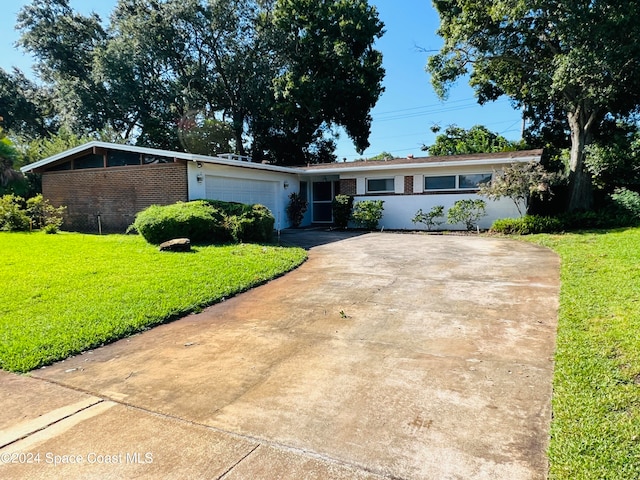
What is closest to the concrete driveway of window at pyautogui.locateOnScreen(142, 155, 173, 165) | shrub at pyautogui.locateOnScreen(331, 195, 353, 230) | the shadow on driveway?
the shadow on driveway

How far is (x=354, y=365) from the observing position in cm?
378

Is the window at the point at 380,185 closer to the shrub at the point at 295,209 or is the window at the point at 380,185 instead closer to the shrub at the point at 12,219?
the shrub at the point at 295,209

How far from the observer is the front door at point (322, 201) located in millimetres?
18969

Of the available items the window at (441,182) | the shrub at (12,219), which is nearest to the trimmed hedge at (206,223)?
the shrub at (12,219)

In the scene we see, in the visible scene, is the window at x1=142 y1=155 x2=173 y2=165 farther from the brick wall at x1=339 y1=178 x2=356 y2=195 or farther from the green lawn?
the green lawn

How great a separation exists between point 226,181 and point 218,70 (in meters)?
14.9

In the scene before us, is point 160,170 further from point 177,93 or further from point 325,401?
point 177,93

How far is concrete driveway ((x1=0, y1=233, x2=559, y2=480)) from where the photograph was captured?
2.41m

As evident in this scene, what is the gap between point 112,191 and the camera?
14.3 m

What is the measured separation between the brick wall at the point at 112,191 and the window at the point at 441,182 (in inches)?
374

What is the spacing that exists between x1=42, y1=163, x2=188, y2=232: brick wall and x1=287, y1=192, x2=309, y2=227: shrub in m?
A: 5.74

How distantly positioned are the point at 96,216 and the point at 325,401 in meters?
14.6

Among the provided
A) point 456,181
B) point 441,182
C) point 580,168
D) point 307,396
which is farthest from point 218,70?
point 307,396

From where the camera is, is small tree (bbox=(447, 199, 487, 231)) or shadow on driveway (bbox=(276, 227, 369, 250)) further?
small tree (bbox=(447, 199, 487, 231))
